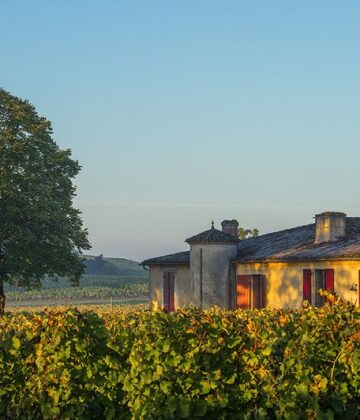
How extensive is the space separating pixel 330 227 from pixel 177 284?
851cm

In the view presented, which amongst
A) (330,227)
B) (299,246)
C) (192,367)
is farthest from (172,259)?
(192,367)

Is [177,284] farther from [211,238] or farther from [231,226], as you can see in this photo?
[231,226]

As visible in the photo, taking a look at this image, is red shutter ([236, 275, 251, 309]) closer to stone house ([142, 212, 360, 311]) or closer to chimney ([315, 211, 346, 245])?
stone house ([142, 212, 360, 311])

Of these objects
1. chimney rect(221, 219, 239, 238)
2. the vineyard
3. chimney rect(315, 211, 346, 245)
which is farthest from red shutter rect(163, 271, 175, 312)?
the vineyard

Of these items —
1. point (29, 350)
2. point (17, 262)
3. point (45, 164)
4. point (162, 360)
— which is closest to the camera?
point (162, 360)

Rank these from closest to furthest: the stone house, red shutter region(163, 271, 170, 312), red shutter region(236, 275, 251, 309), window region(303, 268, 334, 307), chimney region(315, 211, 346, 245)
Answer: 1. the stone house
2. window region(303, 268, 334, 307)
3. chimney region(315, 211, 346, 245)
4. red shutter region(236, 275, 251, 309)
5. red shutter region(163, 271, 170, 312)

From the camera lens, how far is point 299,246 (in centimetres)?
3644

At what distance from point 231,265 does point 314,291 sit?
17.8 ft

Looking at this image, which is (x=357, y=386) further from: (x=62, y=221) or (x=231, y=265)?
(x=62, y=221)

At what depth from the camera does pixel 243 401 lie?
35.1 feet

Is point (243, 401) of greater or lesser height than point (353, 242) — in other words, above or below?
below

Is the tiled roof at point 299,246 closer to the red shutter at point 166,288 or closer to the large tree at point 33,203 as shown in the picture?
the red shutter at point 166,288

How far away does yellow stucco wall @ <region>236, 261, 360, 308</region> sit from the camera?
32250 mm

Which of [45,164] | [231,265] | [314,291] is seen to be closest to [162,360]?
[314,291]
